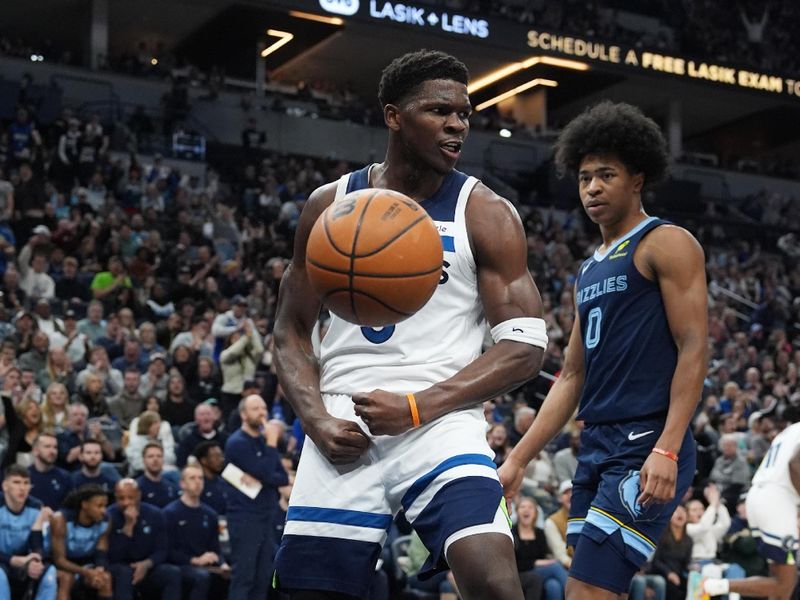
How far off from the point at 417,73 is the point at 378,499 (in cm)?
134

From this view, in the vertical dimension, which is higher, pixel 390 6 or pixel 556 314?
pixel 390 6

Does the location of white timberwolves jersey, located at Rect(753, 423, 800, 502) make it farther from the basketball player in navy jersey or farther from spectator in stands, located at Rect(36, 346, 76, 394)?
spectator in stands, located at Rect(36, 346, 76, 394)

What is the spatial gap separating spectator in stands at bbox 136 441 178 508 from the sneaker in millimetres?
4407

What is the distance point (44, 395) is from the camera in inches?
431

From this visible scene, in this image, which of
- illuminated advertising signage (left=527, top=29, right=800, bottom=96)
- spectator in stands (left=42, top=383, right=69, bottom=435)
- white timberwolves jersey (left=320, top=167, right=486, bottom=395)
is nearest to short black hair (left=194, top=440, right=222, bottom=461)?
spectator in stands (left=42, top=383, right=69, bottom=435)

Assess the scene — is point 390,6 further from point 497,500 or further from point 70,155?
point 497,500

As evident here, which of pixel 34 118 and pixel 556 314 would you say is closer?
pixel 556 314

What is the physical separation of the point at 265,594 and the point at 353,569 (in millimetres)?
6504

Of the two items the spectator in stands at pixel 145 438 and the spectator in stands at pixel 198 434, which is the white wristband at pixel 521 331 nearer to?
the spectator in stands at pixel 145 438

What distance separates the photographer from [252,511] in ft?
31.6

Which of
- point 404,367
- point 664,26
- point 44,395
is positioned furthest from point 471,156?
point 404,367

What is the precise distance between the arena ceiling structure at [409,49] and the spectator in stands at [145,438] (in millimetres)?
15975

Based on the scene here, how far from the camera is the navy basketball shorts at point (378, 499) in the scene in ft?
11.2

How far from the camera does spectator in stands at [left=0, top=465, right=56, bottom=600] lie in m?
8.80
